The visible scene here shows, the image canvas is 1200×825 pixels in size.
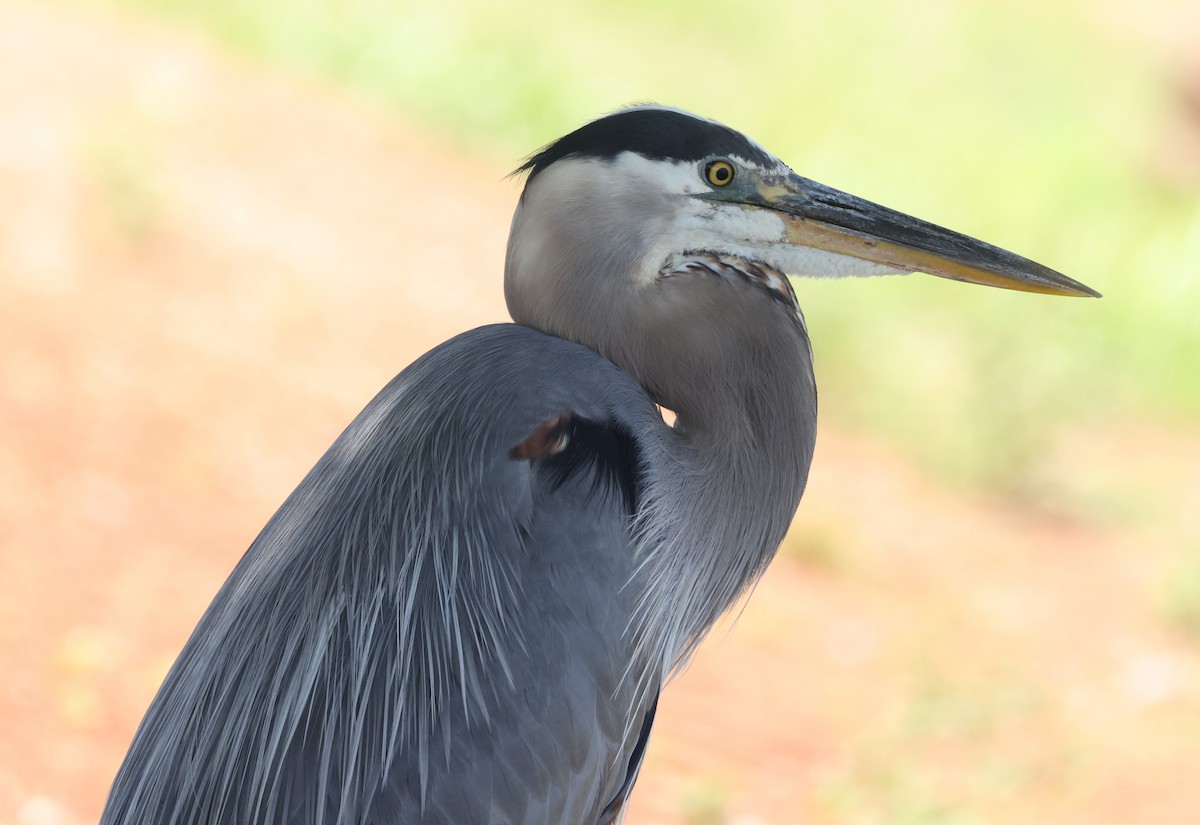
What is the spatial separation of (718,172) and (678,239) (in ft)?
0.46

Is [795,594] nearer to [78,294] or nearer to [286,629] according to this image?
[78,294]

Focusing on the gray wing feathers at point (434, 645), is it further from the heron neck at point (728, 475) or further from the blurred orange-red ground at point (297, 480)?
the blurred orange-red ground at point (297, 480)

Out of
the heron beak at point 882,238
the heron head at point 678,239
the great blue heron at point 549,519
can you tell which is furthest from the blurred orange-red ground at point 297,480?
the heron beak at point 882,238

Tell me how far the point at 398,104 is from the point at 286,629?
8611 mm

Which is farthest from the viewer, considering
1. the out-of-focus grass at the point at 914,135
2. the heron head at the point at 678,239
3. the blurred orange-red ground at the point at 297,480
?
the out-of-focus grass at the point at 914,135

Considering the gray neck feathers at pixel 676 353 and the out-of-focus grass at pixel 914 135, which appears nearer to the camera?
the gray neck feathers at pixel 676 353

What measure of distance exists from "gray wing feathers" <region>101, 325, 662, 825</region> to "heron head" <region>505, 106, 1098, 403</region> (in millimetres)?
113

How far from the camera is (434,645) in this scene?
225 cm

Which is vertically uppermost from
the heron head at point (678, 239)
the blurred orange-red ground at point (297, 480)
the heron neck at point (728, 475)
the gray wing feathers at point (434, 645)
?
the blurred orange-red ground at point (297, 480)

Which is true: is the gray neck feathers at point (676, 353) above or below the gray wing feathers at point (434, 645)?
above

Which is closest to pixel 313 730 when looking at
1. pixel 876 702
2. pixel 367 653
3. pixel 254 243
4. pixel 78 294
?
pixel 367 653

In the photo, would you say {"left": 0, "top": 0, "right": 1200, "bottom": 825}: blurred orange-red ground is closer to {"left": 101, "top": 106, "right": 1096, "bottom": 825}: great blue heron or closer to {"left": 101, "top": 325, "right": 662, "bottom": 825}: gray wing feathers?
{"left": 101, "top": 106, "right": 1096, "bottom": 825}: great blue heron

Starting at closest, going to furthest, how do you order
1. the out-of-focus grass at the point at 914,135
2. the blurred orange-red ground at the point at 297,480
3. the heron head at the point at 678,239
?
the heron head at the point at 678,239 → the blurred orange-red ground at the point at 297,480 → the out-of-focus grass at the point at 914,135

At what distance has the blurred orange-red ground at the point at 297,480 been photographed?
14.4ft
